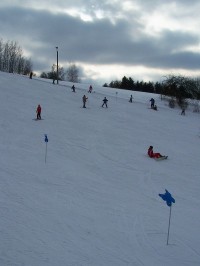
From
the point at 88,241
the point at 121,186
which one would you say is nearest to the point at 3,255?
the point at 88,241

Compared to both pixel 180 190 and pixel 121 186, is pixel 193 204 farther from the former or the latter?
pixel 121 186

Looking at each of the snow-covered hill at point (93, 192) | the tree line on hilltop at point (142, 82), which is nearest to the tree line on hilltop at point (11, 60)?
the tree line on hilltop at point (142, 82)

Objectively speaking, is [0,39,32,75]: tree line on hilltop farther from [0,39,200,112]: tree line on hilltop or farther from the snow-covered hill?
the snow-covered hill

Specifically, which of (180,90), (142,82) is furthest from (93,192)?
(142,82)

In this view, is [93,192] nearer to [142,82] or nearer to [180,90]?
[180,90]

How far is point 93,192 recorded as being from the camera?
15.1m

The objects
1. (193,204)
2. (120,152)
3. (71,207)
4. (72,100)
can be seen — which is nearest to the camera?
(71,207)

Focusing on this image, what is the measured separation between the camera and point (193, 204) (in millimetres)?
15242

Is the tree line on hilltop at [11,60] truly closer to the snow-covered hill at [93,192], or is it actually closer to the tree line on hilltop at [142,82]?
the tree line on hilltop at [142,82]

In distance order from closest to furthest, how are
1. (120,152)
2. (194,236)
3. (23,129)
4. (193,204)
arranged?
(194,236) < (193,204) < (120,152) < (23,129)

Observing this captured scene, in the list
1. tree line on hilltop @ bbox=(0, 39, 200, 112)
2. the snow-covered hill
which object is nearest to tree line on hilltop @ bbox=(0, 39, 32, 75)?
tree line on hilltop @ bbox=(0, 39, 200, 112)

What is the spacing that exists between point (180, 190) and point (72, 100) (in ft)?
80.1

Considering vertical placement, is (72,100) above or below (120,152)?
above

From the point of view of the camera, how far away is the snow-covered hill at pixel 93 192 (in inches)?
391
